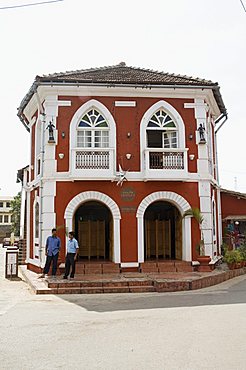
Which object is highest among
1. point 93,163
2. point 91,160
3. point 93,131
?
point 93,131

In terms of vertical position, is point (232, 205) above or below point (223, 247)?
above

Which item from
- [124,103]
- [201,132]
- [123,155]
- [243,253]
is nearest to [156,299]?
[123,155]

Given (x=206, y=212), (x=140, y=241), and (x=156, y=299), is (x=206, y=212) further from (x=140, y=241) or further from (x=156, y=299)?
(x=156, y=299)

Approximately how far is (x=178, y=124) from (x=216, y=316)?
367 inches

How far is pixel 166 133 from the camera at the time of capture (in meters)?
17.4

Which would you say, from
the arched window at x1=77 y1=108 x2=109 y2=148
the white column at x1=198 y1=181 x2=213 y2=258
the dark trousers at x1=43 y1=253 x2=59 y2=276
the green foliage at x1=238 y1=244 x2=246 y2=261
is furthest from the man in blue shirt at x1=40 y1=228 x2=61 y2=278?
the green foliage at x1=238 y1=244 x2=246 y2=261

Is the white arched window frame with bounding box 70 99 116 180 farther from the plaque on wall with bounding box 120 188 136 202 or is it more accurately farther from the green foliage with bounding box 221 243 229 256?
the green foliage with bounding box 221 243 229 256

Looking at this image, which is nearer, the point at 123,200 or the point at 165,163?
the point at 123,200

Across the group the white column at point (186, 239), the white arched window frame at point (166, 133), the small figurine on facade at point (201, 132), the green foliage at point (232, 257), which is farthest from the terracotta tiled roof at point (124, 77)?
the green foliage at point (232, 257)

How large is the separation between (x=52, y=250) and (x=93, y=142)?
14.8 ft

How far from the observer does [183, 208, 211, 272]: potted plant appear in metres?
15.9

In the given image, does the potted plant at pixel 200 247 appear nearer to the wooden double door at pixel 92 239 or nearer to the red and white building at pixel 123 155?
the red and white building at pixel 123 155

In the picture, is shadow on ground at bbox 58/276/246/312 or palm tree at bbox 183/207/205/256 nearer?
shadow on ground at bbox 58/276/246/312

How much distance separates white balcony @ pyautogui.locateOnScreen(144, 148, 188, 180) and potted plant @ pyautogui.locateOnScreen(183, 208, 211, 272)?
1383 mm
